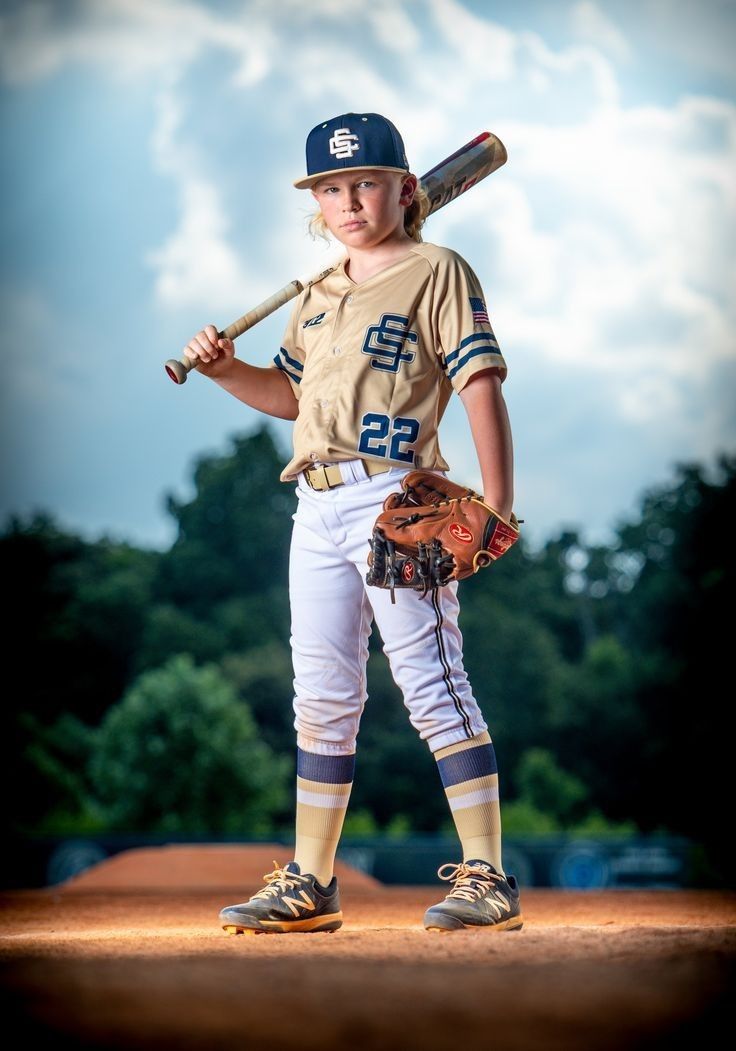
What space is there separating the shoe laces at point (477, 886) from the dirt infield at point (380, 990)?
0.16 m

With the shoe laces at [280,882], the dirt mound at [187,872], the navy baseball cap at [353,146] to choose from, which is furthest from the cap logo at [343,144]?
the dirt mound at [187,872]

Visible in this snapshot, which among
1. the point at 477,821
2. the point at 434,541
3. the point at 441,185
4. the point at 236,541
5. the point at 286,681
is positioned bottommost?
the point at 477,821

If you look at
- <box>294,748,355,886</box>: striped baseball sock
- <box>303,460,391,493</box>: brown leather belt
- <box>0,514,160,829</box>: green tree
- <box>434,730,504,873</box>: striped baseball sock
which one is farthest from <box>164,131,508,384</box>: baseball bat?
<box>0,514,160,829</box>: green tree

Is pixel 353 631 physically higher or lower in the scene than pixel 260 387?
lower

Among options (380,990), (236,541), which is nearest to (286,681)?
(236,541)

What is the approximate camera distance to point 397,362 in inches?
93.3

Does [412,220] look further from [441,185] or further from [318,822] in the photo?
[318,822]

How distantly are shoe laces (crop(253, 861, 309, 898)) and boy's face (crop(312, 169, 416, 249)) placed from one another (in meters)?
1.29

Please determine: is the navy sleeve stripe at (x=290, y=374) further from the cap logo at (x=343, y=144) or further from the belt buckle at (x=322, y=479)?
the cap logo at (x=343, y=144)

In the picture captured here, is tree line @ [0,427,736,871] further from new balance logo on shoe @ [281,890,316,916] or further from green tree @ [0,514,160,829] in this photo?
new balance logo on shoe @ [281,890,316,916]

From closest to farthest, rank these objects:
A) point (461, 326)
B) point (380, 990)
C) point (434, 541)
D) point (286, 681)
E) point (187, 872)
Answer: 1. point (380, 990)
2. point (434, 541)
3. point (461, 326)
4. point (187, 872)
5. point (286, 681)

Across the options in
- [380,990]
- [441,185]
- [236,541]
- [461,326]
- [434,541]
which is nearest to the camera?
[380,990]

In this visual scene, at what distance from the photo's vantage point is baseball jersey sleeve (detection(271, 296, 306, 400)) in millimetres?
2648

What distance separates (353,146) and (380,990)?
1626 mm
